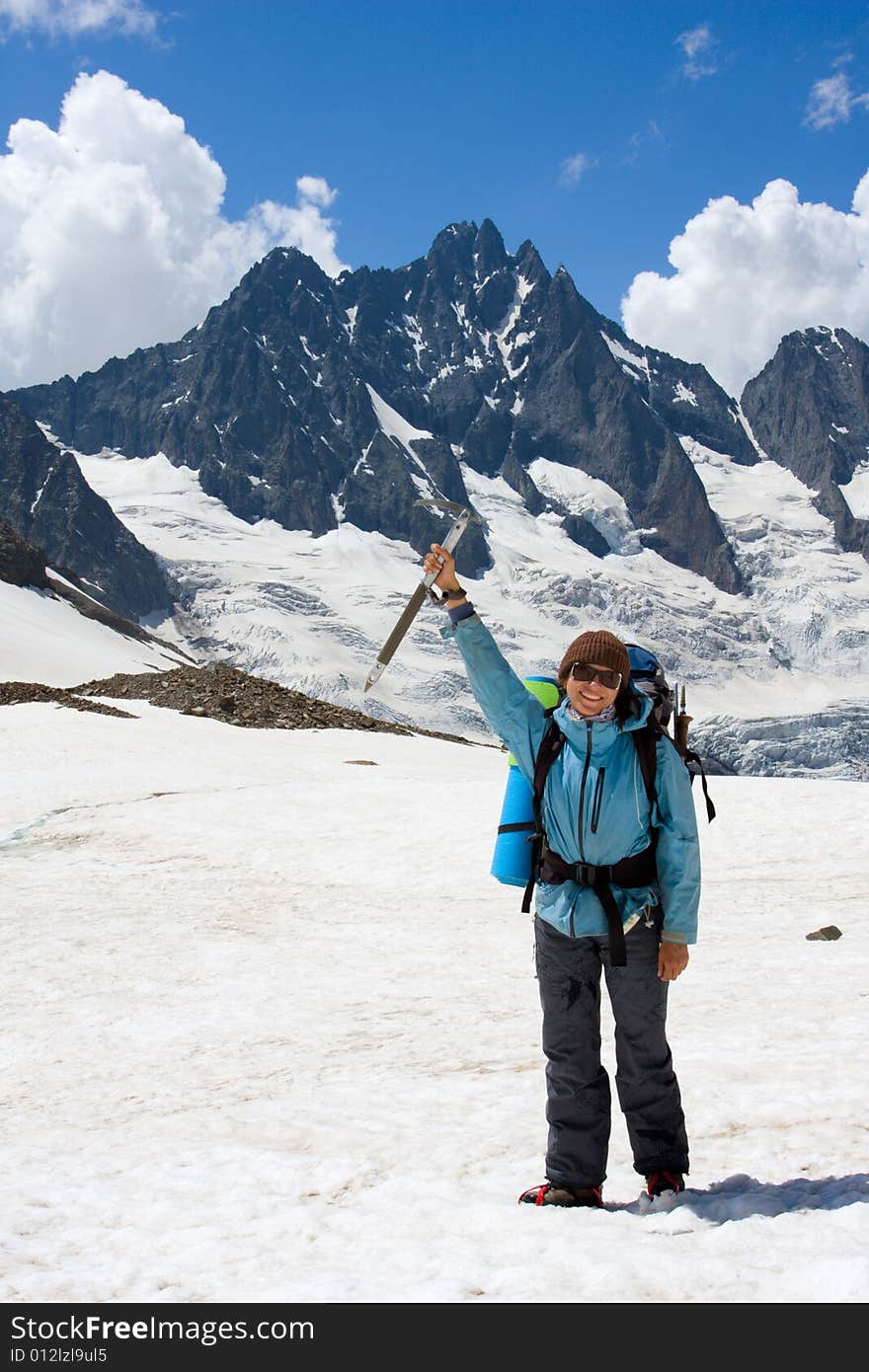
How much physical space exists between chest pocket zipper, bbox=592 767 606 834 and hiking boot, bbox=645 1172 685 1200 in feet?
5.20

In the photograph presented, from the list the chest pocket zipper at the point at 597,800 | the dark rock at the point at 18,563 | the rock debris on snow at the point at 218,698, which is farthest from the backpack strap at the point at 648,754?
the dark rock at the point at 18,563

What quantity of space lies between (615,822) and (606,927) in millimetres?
477

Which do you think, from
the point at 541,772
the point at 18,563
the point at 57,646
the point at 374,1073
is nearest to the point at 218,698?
the point at 374,1073

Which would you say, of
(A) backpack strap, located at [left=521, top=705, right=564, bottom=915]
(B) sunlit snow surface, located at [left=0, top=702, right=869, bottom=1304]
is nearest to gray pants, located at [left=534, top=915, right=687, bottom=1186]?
(B) sunlit snow surface, located at [left=0, top=702, right=869, bottom=1304]

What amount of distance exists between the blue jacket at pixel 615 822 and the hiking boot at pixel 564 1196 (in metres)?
1.14

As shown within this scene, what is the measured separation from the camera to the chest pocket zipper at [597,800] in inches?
186

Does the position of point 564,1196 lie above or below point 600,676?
below

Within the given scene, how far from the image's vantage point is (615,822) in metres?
4.71

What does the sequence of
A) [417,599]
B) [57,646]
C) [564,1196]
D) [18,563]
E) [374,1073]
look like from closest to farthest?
[564,1196]
[417,599]
[374,1073]
[57,646]
[18,563]

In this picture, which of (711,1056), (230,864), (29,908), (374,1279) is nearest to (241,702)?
(230,864)

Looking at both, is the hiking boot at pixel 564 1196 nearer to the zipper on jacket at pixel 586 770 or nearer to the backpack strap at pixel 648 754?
the zipper on jacket at pixel 586 770

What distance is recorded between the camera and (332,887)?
43.5ft

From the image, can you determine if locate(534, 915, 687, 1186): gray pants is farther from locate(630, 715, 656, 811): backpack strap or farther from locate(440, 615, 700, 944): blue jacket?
locate(630, 715, 656, 811): backpack strap

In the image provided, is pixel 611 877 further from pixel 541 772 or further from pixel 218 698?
pixel 218 698
